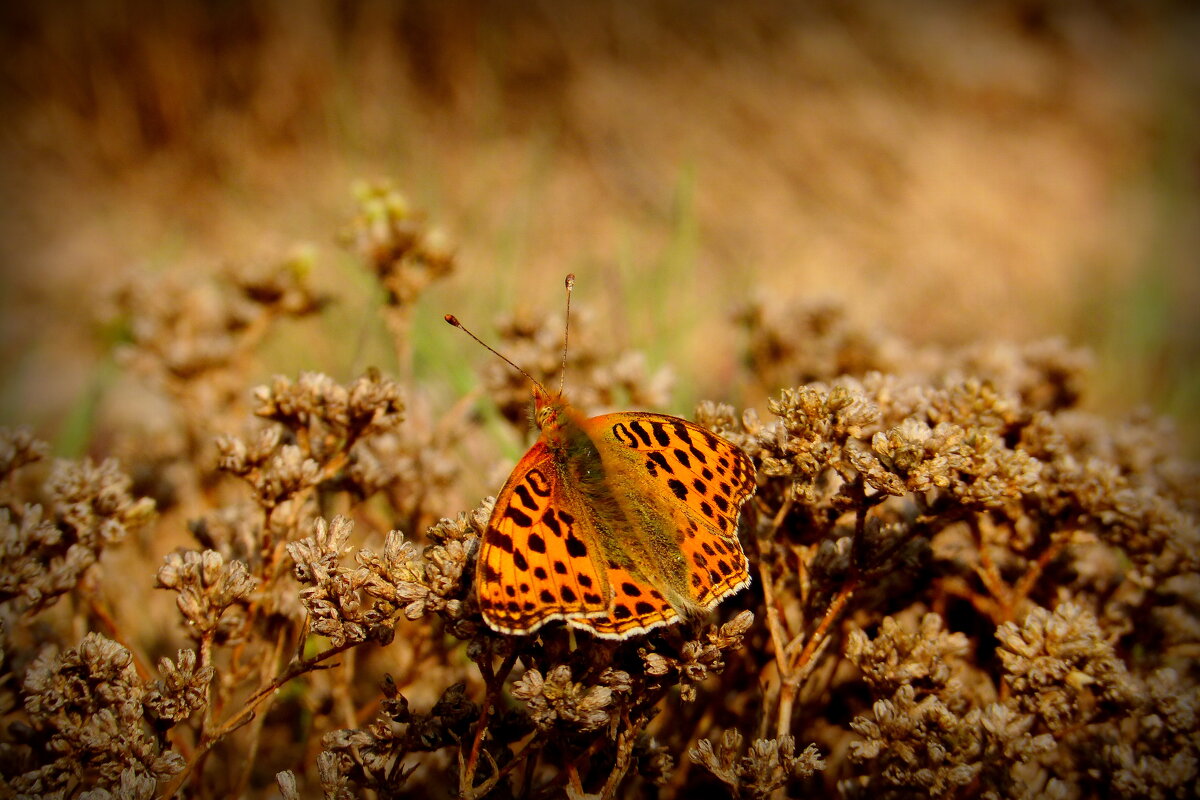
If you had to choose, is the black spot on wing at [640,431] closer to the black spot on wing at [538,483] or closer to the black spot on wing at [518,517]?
the black spot on wing at [538,483]

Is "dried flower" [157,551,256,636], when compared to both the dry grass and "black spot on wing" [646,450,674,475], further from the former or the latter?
"black spot on wing" [646,450,674,475]

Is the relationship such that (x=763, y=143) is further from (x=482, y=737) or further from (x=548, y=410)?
(x=482, y=737)

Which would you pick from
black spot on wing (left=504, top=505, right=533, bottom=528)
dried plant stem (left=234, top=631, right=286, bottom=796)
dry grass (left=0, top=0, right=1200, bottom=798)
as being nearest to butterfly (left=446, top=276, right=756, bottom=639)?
black spot on wing (left=504, top=505, right=533, bottom=528)

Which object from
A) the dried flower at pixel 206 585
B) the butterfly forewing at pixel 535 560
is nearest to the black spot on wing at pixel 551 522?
the butterfly forewing at pixel 535 560

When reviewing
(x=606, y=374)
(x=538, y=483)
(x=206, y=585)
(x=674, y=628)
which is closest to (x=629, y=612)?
(x=674, y=628)

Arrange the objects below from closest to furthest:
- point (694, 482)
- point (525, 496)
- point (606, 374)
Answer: point (525, 496)
point (694, 482)
point (606, 374)

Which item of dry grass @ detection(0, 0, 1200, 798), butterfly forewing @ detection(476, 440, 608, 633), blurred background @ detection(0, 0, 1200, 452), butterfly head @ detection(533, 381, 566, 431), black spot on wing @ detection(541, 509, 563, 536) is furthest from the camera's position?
blurred background @ detection(0, 0, 1200, 452)

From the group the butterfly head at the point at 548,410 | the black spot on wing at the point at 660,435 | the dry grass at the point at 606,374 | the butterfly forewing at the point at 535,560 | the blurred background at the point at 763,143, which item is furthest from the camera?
the blurred background at the point at 763,143

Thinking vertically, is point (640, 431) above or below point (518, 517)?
above
